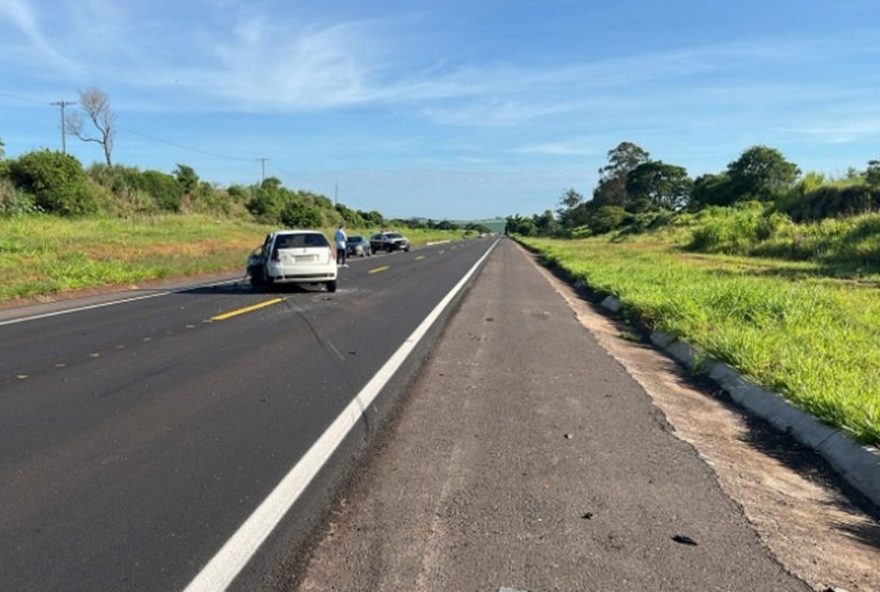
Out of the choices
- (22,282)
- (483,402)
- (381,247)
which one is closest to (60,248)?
(22,282)

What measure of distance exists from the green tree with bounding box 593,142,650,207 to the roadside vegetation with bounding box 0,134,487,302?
67.8 m

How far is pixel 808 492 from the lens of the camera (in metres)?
4.96

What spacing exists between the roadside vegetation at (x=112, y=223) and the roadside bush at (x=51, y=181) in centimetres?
6

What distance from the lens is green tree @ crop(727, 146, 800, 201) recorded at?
81625 millimetres

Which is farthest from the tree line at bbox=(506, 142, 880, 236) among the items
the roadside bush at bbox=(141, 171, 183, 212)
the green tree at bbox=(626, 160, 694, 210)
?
the roadside bush at bbox=(141, 171, 183, 212)

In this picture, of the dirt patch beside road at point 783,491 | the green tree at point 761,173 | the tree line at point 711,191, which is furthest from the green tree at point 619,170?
the dirt patch beside road at point 783,491

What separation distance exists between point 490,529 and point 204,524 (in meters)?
1.60

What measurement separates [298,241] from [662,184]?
109374 millimetres

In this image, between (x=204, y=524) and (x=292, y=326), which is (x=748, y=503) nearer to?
(x=204, y=524)

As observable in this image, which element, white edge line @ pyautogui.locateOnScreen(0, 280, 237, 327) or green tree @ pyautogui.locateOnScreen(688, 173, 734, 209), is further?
green tree @ pyautogui.locateOnScreen(688, 173, 734, 209)

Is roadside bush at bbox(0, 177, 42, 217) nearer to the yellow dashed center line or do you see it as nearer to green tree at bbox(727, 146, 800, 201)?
the yellow dashed center line

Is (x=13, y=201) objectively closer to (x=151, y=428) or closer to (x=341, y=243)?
(x=341, y=243)

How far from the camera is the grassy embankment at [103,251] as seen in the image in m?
20.5

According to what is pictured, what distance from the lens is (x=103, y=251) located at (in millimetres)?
28844
